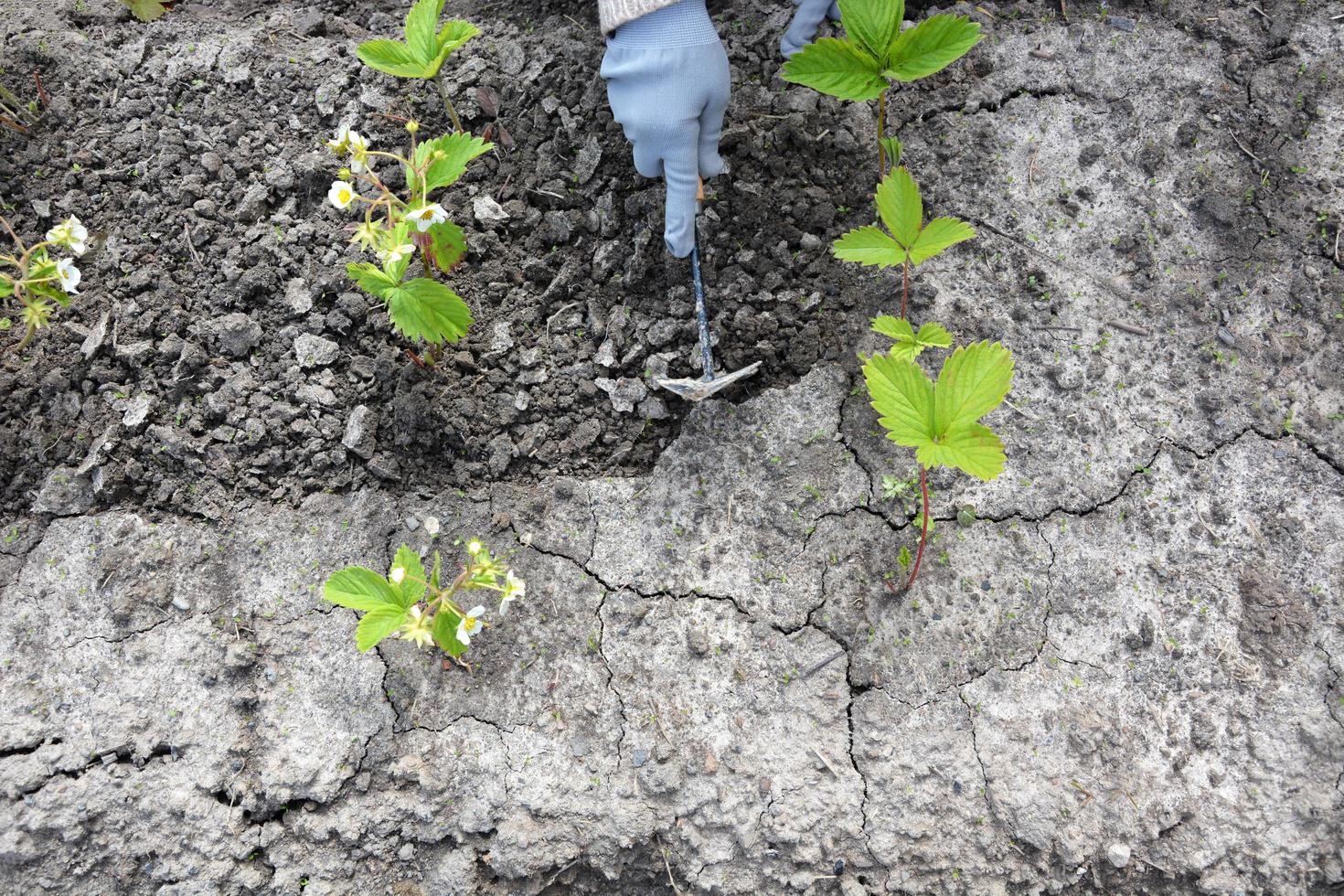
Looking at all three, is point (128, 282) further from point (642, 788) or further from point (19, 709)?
point (642, 788)

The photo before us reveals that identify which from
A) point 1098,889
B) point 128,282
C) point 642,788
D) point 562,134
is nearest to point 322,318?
point 128,282

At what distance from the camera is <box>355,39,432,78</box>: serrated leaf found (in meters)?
1.99

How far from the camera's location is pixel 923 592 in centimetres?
197

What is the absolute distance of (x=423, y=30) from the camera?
77.2 inches

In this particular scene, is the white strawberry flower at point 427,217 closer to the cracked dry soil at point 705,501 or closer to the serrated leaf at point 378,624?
the cracked dry soil at point 705,501

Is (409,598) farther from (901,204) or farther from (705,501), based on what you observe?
(901,204)

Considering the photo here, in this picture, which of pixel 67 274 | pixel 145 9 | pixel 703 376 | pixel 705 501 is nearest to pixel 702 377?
pixel 703 376

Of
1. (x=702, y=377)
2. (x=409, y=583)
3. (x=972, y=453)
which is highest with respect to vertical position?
(x=972, y=453)

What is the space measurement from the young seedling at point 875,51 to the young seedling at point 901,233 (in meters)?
0.25

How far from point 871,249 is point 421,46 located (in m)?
1.18

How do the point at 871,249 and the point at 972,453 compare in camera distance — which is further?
the point at 871,249

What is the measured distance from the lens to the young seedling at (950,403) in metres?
1.67

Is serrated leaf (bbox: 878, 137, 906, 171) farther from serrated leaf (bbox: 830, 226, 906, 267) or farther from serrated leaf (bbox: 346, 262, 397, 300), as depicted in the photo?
serrated leaf (bbox: 346, 262, 397, 300)

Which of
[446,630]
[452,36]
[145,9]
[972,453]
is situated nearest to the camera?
[972,453]
